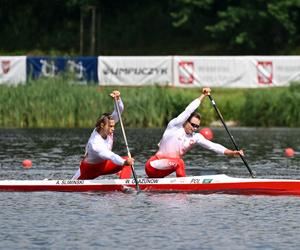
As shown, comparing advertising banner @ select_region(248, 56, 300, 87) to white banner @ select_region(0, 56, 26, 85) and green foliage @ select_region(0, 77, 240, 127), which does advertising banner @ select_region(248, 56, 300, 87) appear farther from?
white banner @ select_region(0, 56, 26, 85)

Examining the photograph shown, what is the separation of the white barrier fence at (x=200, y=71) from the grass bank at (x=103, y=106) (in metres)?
4.19

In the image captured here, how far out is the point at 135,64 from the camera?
52.3m

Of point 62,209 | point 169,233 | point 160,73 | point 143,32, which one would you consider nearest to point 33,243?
point 169,233

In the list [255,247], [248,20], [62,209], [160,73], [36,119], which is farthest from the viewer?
[248,20]

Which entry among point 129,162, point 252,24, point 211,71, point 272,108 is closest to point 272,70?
point 211,71

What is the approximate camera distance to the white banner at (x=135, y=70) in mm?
51812

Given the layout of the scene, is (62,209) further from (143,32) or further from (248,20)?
(143,32)

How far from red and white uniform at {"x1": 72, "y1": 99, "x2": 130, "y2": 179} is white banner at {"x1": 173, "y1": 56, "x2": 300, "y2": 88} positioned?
24484mm

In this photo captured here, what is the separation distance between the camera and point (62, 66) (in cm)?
5331

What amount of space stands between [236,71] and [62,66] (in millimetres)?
7612

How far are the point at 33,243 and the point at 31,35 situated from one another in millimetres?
53602

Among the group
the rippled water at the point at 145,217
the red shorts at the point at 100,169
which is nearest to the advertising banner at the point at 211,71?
the rippled water at the point at 145,217

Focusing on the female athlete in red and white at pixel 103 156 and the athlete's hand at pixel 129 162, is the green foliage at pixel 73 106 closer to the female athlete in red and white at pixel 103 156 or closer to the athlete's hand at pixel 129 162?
the female athlete in red and white at pixel 103 156

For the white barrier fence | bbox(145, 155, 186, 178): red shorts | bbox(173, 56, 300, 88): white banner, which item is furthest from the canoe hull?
bbox(173, 56, 300, 88): white banner
